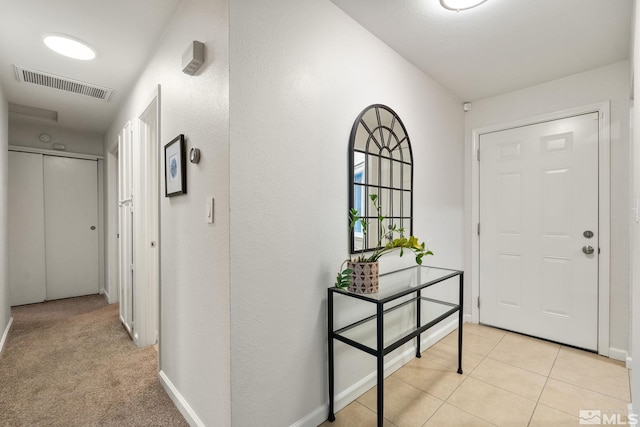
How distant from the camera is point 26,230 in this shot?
3.88 metres

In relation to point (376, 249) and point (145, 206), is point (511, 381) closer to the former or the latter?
point (376, 249)

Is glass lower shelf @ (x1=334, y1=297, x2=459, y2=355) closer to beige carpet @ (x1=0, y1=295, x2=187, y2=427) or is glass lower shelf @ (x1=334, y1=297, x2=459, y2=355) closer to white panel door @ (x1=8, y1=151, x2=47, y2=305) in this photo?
beige carpet @ (x1=0, y1=295, x2=187, y2=427)

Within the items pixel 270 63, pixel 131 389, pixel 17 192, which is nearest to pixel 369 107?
pixel 270 63

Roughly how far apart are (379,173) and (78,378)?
2.61 m

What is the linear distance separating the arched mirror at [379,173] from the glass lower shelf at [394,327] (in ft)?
1.56

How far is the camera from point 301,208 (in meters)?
1.57

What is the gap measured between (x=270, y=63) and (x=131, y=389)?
2237 millimetres

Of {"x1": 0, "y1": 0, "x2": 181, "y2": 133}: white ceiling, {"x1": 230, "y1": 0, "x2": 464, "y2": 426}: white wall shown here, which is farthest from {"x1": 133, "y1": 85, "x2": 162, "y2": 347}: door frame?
{"x1": 230, "y1": 0, "x2": 464, "y2": 426}: white wall

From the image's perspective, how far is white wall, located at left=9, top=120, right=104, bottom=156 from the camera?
12.4 ft

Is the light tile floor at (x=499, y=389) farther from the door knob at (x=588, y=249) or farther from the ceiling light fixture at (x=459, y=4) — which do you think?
the ceiling light fixture at (x=459, y=4)

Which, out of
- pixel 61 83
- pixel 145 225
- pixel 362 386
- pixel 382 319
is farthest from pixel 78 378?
pixel 61 83

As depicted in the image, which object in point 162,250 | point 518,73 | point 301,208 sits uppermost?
point 518,73

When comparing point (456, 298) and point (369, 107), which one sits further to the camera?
point (456, 298)

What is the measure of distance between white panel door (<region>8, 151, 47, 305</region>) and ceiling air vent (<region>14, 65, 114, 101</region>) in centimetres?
186
